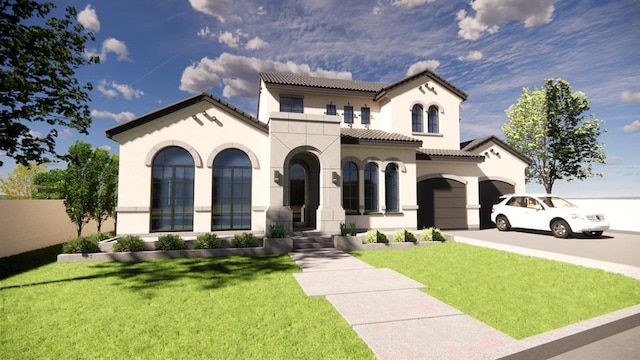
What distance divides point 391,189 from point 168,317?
40.7 ft

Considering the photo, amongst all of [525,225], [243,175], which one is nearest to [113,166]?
[243,175]

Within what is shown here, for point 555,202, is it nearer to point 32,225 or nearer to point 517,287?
point 517,287

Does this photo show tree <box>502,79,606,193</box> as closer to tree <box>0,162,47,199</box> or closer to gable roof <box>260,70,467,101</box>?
gable roof <box>260,70,467,101</box>

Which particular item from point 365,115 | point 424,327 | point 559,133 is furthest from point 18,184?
point 559,133

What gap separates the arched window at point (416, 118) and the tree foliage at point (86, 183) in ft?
56.2

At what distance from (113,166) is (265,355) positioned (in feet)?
51.9

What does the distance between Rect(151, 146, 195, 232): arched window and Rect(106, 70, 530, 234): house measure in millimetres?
41

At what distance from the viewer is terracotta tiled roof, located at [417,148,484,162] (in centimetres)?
1681

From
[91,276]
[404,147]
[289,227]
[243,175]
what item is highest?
[404,147]

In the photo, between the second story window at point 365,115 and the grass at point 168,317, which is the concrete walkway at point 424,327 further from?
the second story window at point 365,115

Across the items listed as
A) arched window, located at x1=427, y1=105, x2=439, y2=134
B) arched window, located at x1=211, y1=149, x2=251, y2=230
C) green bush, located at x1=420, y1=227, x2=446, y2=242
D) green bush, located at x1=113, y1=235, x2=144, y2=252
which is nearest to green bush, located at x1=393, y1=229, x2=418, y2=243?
green bush, located at x1=420, y1=227, x2=446, y2=242

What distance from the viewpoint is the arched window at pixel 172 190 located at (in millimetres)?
12648

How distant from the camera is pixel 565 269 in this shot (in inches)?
319

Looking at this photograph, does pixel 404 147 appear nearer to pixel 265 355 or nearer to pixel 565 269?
pixel 565 269
